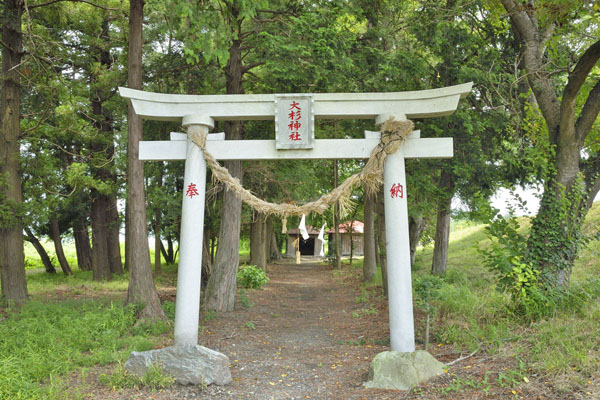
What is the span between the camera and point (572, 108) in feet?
24.1

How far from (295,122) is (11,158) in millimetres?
7337

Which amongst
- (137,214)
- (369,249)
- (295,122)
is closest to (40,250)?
(137,214)

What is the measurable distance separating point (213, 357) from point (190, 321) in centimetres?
89

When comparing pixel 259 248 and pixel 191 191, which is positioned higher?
pixel 191 191

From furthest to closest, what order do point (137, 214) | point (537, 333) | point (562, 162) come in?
1. point (137, 214)
2. point (562, 162)
3. point (537, 333)

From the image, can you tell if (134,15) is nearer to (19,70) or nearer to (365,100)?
(19,70)

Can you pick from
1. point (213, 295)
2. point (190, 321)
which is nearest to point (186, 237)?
point (190, 321)

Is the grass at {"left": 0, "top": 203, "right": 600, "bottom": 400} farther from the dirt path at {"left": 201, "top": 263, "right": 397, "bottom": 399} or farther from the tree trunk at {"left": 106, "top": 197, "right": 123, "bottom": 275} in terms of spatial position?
the tree trunk at {"left": 106, "top": 197, "right": 123, "bottom": 275}

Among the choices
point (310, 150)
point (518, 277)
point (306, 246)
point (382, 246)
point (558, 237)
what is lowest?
point (306, 246)

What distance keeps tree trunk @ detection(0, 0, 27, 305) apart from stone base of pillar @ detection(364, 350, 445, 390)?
28.0 ft

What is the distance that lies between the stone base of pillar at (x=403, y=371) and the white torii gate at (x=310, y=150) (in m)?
0.70

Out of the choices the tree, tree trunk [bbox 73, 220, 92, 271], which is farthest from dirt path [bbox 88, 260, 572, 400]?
tree trunk [bbox 73, 220, 92, 271]

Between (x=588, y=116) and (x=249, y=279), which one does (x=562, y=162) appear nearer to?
(x=588, y=116)

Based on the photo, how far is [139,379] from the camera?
219 inches
